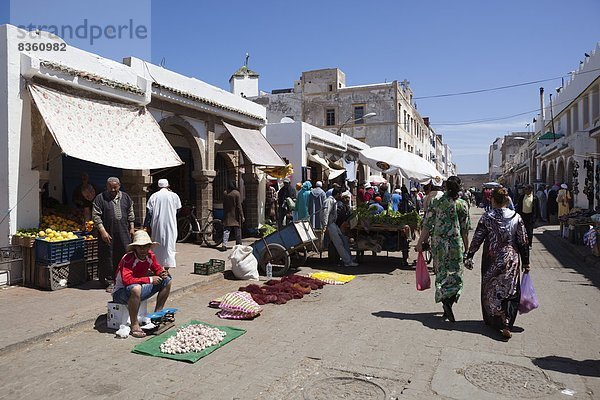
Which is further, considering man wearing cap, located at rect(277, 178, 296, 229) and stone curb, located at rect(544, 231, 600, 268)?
man wearing cap, located at rect(277, 178, 296, 229)

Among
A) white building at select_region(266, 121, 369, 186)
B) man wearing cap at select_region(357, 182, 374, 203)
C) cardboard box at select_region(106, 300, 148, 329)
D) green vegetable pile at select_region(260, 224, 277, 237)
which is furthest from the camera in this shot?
white building at select_region(266, 121, 369, 186)

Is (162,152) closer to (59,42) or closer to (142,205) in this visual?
(142,205)

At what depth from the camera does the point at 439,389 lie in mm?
3803

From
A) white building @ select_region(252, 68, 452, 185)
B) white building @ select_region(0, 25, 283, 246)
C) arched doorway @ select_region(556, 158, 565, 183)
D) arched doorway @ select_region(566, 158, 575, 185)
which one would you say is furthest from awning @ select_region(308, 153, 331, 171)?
white building @ select_region(252, 68, 452, 185)

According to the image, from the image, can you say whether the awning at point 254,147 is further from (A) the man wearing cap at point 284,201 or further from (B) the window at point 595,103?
(B) the window at point 595,103

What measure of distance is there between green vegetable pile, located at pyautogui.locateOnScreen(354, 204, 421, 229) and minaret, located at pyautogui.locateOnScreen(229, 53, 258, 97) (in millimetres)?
19150

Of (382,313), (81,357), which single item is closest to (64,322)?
(81,357)

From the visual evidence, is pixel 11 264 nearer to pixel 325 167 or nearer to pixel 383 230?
pixel 383 230

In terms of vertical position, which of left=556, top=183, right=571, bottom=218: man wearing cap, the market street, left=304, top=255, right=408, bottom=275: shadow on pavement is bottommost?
the market street

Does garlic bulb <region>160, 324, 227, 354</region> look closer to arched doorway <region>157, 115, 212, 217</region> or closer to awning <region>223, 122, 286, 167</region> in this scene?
arched doorway <region>157, 115, 212, 217</region>

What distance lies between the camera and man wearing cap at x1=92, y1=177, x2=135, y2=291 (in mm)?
7062

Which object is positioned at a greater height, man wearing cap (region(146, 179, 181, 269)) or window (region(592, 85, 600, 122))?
window (region(592, 85, 600, 122))

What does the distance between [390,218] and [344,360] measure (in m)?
5.31

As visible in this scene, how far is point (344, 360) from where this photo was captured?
4.49 m
